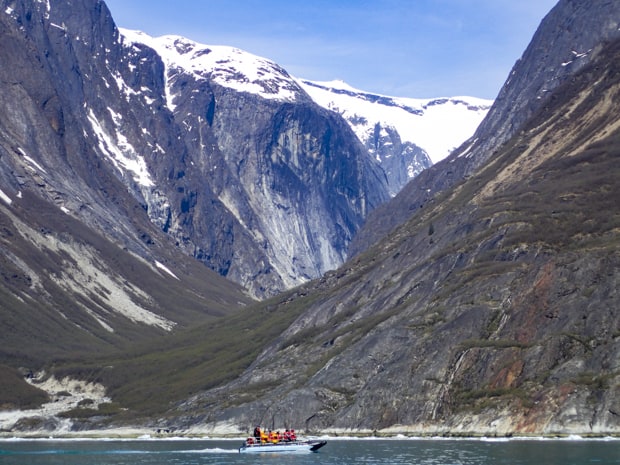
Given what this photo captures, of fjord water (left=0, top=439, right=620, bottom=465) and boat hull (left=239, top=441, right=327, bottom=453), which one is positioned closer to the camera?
fjord water (left=0, top=439, right=620, bottom=465)

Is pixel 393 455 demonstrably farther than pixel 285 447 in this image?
No

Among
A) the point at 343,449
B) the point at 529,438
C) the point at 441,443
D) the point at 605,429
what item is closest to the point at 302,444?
the point at 343,449

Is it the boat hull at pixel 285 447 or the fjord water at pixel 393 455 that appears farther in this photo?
the boat hull at pixel 285 447

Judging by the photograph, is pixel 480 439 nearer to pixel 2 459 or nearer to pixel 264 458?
pixel 264 458

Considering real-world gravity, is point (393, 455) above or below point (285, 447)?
below
